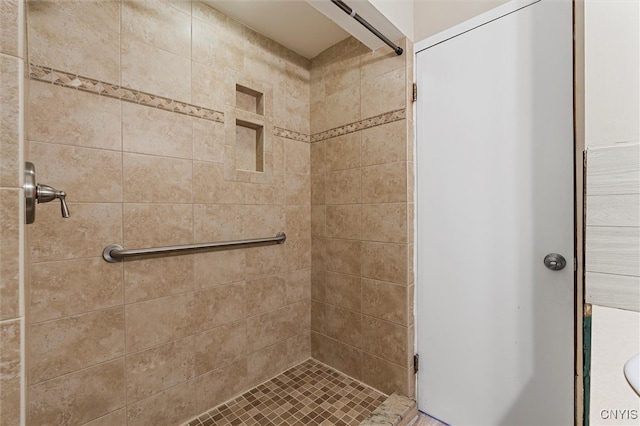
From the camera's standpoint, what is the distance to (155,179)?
132 cm

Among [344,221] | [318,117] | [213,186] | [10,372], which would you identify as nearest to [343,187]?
[344,221]

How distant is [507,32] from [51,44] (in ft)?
5.80

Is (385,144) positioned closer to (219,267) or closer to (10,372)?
(219,267)

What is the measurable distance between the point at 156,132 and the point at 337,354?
1.59 meters

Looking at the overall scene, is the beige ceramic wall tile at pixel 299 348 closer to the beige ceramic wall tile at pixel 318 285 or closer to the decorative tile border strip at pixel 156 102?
the beige ceramic wall tile at pixel 318 285

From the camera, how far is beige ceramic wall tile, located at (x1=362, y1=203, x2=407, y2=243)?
148cm

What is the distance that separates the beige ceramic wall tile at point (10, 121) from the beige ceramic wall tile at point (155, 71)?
3.07 ft

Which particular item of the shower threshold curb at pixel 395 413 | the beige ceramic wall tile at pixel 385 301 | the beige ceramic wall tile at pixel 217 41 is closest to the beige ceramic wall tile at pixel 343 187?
the beige ceramic wall tile at pixel 385 301

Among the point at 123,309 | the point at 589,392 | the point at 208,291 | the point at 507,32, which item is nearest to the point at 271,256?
the point at 208,291

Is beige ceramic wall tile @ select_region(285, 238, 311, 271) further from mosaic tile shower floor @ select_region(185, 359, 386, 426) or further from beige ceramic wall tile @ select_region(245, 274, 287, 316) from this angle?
mosaic tile shower floor @ select_region(185, 359, 386, 426)

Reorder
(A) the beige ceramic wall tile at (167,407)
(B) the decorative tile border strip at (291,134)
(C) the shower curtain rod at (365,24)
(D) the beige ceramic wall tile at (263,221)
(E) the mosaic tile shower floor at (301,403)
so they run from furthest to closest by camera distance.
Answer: (B) the decorative tile border strip at (291,134), (D) the beige ceramic wall tile at (263,221), (E) the mosaic tile shower floor at (301,403), (A) the beige ceramic wall tile at (167,407), (C) the shower curtain rod at (365,24)

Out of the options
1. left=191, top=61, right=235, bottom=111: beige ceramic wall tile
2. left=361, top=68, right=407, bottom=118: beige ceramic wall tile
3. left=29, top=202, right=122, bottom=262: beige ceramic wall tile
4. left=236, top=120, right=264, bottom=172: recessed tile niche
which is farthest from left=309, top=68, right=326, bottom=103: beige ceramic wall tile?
left=29, top=202, right=122, bottom=262: beige ceramic wall tile

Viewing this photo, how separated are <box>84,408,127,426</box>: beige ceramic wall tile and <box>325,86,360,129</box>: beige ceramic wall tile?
177 cm

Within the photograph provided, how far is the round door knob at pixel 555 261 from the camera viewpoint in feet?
3.51
